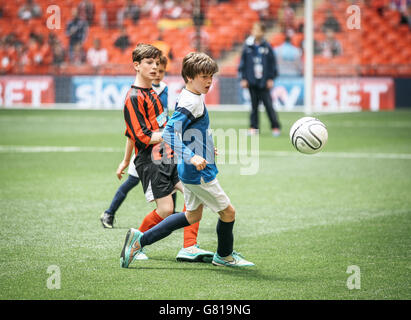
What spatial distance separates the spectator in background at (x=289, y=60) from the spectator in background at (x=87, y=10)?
25.8 feet

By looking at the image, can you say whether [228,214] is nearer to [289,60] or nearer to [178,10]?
[289,60]

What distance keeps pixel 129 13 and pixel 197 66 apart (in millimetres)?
21316

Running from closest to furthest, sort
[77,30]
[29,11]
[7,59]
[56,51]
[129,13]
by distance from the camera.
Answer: [56,51] < [7,59] < [77,30] < [129,13] < [29,11]

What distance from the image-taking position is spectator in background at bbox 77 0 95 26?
24.4 meters

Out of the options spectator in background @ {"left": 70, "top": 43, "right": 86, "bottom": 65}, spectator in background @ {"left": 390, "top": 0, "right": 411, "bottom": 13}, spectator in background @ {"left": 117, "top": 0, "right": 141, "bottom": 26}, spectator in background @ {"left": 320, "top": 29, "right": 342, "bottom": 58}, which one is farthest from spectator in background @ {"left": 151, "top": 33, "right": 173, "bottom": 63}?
spectator in background @ {"left": 390, "top": 0, "right": 411, "bottom": 13}

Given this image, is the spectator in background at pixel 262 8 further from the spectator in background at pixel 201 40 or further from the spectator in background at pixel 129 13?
the spectator in background at pixel 129 13

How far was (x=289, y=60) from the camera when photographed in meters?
21.0

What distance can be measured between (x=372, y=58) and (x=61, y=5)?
40.7 feet

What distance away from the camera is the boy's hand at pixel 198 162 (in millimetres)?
4199

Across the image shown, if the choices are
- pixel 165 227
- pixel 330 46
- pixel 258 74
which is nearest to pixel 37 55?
pixel 330 46

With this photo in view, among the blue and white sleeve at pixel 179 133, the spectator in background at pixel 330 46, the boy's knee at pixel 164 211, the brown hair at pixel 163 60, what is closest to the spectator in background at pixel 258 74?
the brown hair at pixel 163 60

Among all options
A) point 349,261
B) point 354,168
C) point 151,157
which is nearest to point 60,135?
point 354,168

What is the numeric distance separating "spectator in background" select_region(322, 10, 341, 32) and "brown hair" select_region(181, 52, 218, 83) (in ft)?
61.0

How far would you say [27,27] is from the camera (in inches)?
995
